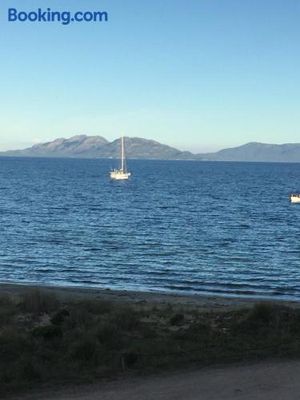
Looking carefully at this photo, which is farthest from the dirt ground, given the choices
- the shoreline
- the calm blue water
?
the calm blue water

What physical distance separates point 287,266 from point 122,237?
1439cm

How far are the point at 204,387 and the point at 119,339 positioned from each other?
3.54 meters

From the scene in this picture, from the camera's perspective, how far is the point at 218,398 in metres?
9.53

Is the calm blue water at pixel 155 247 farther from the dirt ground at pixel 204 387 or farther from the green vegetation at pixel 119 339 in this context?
the dirt ground at pixel 204 387

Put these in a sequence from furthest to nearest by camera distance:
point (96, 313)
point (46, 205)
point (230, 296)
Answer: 1. point (46, 205)
2. point (230, 296)
3. point (96, 313)

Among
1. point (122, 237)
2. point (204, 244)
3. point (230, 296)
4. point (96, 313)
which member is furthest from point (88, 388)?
point (122, 237)

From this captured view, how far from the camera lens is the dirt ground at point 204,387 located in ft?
31.4

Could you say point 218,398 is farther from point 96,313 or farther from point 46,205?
point 46,205

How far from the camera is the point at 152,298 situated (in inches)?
886

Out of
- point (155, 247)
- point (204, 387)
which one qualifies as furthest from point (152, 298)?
point (155, 247)

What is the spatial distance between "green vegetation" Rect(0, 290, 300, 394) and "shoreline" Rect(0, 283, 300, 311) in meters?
2.87

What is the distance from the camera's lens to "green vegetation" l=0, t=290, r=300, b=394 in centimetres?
1122

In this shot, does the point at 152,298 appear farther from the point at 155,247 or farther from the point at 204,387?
the point at 155,247

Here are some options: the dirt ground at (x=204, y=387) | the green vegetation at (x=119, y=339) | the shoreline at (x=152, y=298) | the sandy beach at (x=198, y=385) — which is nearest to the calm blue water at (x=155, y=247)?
the shoreline at (x=152, y=298)
